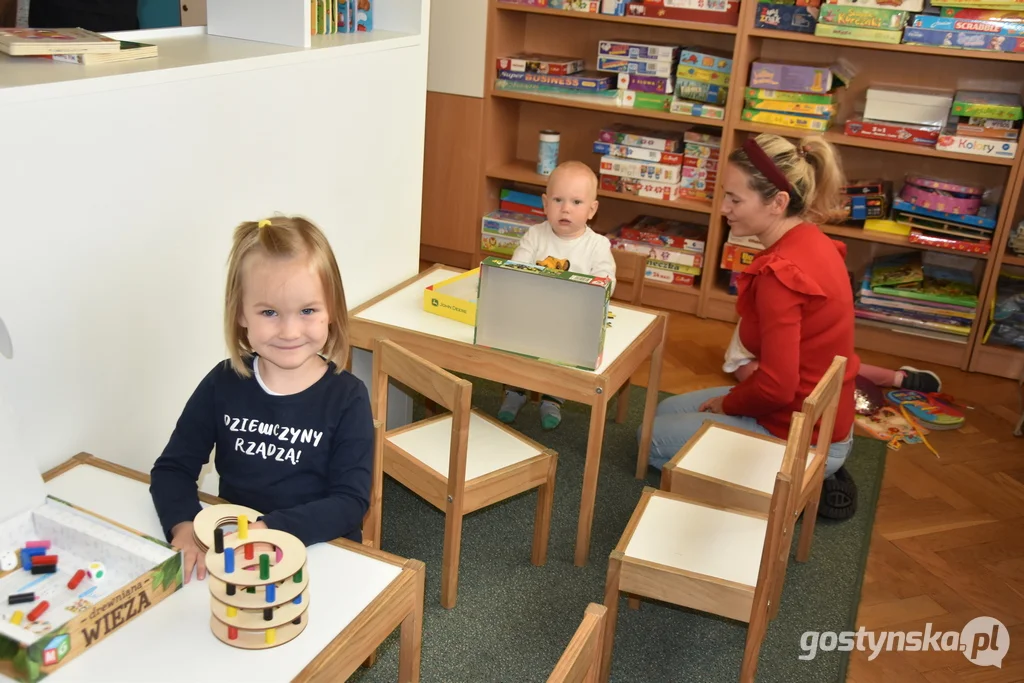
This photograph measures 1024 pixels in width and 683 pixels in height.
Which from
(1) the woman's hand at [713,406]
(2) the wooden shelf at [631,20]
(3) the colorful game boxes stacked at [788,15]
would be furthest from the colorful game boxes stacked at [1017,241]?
(1) the woman's hand at [713,406]

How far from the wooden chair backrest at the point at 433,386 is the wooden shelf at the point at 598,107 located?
7.47 ft

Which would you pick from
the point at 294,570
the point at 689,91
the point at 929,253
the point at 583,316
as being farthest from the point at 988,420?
the point at 294,570

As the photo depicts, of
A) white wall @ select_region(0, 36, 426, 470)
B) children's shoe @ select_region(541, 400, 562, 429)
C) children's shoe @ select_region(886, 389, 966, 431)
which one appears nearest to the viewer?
white wall @ select_region(0, 36, 426, 470)

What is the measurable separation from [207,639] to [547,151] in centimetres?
333

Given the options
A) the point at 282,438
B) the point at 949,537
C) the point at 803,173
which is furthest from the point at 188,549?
the point at 949,537

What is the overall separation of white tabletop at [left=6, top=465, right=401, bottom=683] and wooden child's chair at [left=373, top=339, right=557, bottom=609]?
57 cm

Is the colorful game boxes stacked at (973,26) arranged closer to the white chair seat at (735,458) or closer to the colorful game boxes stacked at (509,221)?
the colorful game boxes stacked at (509,221)

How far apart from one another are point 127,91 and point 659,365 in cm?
161

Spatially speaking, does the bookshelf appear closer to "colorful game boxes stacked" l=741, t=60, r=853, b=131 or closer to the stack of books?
"colorful game boxes stacked" l=741, t=60, r=853, b=131

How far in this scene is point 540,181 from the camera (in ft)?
13.8

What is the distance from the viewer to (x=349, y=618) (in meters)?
1.29

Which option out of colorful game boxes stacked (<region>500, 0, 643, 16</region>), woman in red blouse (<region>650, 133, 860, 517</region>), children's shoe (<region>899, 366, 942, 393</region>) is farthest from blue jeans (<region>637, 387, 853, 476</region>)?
colorful game boxes stacked (<region>500, 0, 643, 16</region>)

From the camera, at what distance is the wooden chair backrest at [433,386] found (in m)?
1.91

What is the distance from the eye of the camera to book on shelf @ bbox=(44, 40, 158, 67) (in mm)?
1696
